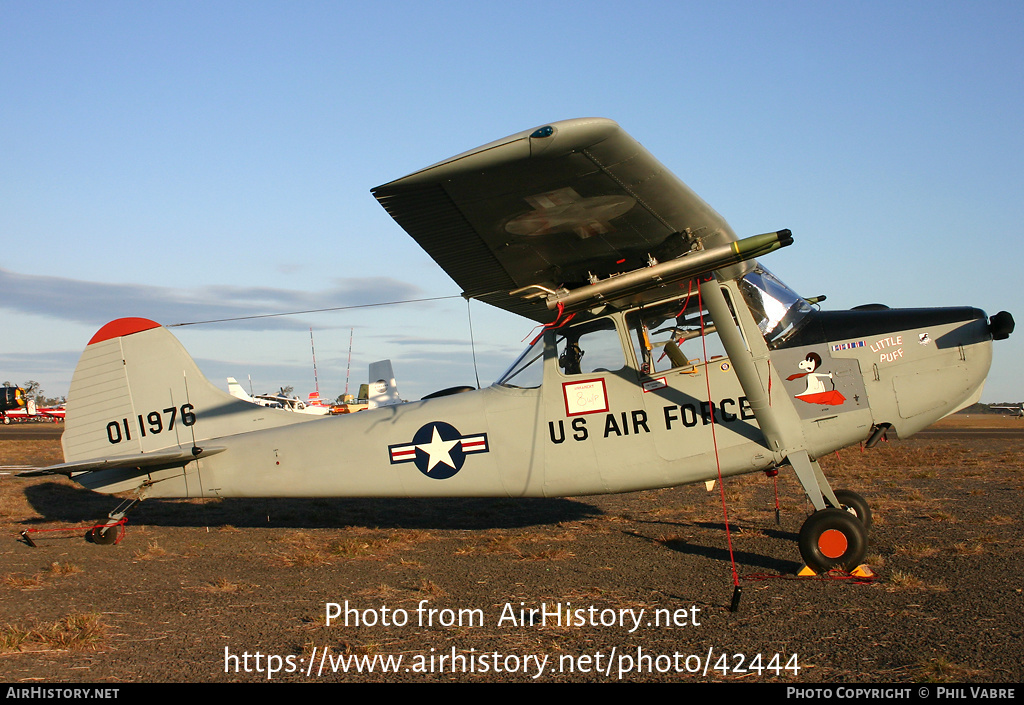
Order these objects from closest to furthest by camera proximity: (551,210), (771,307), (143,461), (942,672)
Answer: (942,672) → (551,210) → (771,307) → (143,461)

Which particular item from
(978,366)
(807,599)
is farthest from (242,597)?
(978,366)

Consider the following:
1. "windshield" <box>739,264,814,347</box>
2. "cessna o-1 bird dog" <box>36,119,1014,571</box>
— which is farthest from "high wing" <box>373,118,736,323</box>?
"windshield" <box>739,264,814,347</box>

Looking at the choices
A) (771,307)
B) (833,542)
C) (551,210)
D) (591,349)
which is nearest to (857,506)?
(833,542)

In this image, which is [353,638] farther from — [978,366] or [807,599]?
[978,366]

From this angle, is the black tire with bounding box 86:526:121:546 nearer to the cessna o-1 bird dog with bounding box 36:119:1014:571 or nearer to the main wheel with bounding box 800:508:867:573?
the cessna o-1 bird dog with bounding box 36:119:1014:571

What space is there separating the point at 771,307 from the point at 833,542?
88.1 inches

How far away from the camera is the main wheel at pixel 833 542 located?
5789 mm

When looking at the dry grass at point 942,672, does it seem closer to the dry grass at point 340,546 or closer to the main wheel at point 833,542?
the main wheel at point 833,542

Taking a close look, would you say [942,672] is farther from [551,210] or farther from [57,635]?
[57,635]

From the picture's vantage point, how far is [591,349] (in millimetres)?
7129

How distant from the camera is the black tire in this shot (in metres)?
8.27

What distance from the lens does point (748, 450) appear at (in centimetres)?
653

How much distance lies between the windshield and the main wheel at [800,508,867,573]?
5.51 feet

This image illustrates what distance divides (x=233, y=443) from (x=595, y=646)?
5.46 metres
